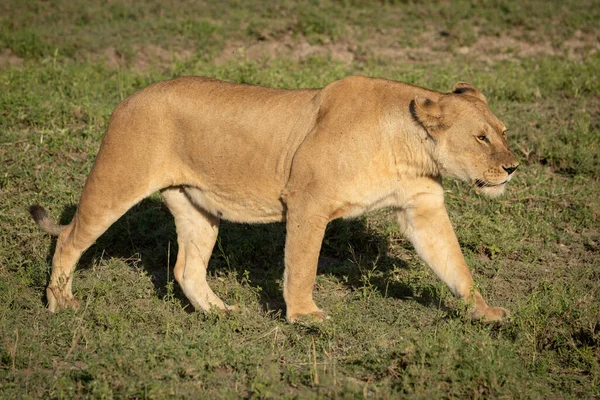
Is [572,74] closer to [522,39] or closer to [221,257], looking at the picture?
[522,39]

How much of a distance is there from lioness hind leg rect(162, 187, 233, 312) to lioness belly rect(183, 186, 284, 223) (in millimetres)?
145

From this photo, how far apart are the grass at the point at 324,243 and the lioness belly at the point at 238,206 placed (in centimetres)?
49

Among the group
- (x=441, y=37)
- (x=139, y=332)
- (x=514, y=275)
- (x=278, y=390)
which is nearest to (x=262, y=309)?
(x=139, y=332)

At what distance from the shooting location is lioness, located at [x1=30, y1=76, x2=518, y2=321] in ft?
16.2

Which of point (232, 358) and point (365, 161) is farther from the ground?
point (365, 161)

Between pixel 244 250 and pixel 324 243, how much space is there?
0.65 m

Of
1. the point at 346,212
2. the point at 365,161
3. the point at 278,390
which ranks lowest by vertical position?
the point at 278,390

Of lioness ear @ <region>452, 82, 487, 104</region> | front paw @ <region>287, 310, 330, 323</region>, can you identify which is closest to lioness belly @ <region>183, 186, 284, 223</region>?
front paw @ <region>287, 310, 330, 323</region>

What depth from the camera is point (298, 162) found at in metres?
4.99

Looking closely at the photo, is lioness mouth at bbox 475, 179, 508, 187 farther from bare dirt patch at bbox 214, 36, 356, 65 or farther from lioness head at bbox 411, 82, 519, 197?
bare dirt patch at bbox 214, 36, 356, 65

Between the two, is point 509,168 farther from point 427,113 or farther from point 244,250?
point 244,250

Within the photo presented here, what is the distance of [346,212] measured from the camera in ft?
16.4

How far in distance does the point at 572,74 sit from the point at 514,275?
13.6ft

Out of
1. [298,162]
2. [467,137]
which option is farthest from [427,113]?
[298,162]
